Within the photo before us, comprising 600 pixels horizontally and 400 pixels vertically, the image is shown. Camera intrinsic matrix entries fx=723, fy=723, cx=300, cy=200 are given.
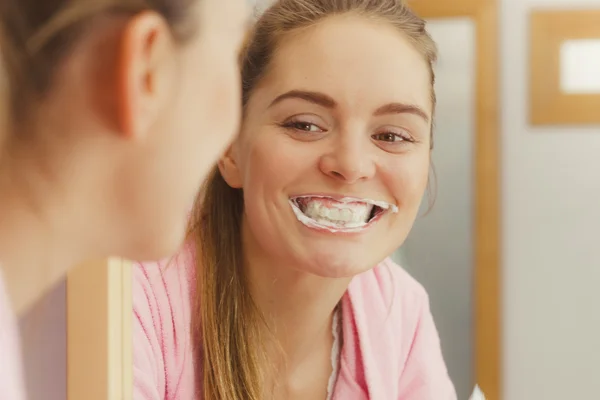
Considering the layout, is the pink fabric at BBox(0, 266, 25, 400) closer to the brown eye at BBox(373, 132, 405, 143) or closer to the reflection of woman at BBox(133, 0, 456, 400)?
the reflection of woman at BBox(133, 0, 456, 400)

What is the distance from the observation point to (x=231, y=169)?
0.48 metres

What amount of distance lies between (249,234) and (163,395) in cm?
12

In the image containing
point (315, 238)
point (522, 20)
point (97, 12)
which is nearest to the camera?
point (97, 12)

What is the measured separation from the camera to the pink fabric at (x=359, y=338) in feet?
1.50

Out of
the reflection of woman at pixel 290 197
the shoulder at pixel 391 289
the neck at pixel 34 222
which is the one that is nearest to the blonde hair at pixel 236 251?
the reflection of woman at pixel 290 197

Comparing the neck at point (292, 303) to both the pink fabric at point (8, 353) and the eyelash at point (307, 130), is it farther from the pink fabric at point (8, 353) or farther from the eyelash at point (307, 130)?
the pink fabric at point (8, 353)

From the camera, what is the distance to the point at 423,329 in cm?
60

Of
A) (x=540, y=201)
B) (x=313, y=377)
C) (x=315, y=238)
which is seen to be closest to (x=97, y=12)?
(x=315, y=238)

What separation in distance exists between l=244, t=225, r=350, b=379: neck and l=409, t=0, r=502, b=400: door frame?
0.13 metres

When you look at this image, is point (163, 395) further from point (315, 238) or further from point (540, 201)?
point (540, 201)

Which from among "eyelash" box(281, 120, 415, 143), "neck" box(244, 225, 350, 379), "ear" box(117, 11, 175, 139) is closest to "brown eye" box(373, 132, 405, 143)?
"eyelash" box(281, 120, 415, 143)

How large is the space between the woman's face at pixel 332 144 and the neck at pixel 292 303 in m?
0.04

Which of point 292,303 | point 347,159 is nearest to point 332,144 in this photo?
point 347,159

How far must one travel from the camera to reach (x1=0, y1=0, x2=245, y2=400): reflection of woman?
0.24 m
